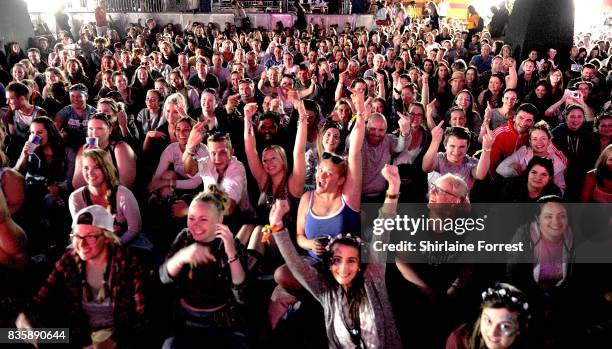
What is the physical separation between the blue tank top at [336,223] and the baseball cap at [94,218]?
51.5 inches

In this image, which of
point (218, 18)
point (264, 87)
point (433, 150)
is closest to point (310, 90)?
point (264, 87)

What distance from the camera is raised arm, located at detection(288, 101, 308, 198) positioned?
11.6 ft

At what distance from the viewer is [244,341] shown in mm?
2533

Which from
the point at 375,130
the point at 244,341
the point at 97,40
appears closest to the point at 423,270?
the point at 244,341

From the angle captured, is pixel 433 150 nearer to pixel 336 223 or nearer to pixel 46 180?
pixel 336 223

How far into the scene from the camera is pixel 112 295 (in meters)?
2.45

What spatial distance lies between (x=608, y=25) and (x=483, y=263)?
18461mm

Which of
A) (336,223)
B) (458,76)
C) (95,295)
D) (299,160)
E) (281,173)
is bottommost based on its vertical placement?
(95,295)

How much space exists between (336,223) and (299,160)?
726mm

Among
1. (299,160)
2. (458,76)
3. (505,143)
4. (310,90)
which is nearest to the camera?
(299,160)

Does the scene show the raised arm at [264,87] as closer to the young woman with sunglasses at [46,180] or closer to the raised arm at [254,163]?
the raised arm at [254,163]

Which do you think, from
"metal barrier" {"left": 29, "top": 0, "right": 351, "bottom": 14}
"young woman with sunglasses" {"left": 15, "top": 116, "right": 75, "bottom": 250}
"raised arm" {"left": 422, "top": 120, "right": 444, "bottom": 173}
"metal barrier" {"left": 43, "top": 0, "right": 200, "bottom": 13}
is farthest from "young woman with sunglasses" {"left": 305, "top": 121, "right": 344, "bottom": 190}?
"metal barrier" {"left": 43, "top": 0, "right": 200, "bottom": 13}

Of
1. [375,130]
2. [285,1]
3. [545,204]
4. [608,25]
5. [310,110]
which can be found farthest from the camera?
[285,1]

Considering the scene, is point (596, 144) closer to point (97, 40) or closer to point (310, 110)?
point (310, 110)
